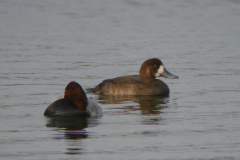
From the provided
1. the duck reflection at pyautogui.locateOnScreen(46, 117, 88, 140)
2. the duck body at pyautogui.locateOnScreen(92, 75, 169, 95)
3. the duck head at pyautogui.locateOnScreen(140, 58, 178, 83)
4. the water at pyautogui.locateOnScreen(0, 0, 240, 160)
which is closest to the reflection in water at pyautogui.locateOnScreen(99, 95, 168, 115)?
the water at pyautogui.locateOnScreen(0, 0, 240, 160)

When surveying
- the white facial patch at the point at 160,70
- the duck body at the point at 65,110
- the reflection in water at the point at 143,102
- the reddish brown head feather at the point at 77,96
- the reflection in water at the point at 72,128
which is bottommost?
the reflection in water at the point at 72,128

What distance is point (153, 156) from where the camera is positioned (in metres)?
6.97

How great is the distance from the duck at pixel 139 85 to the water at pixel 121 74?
13.2 inches

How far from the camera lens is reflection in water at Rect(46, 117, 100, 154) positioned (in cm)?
740

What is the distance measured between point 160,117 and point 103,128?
1.47 metres

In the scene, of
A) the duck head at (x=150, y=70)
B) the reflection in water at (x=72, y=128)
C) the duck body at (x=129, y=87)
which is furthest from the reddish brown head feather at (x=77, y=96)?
the duck head at (x=150, y=70)

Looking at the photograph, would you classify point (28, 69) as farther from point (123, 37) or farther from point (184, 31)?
point (184, 31)

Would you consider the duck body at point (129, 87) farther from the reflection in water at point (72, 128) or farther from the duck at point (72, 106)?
the reflection in water at point (72, 128)

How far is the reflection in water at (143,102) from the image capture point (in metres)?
10.5

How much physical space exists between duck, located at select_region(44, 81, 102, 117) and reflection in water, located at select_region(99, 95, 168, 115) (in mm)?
1312

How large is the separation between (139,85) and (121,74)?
2395 millimetres

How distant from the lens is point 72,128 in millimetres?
8602

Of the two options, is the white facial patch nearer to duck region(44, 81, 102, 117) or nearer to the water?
the water

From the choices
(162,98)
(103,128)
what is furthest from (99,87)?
(103,128)
